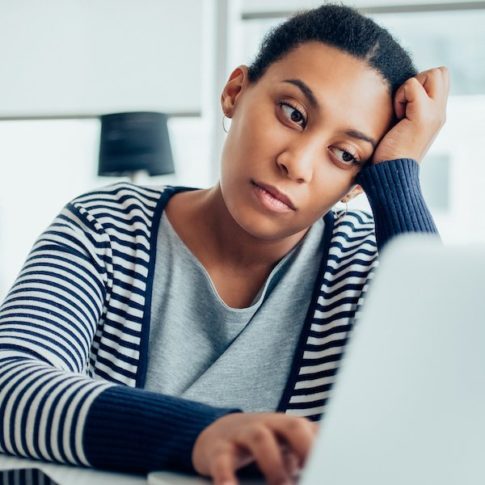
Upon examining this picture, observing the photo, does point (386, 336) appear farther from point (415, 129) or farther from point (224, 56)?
point (224, 56)

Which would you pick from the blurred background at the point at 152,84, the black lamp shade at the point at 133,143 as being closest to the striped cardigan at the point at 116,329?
the black lamp shade at the point at 133,143

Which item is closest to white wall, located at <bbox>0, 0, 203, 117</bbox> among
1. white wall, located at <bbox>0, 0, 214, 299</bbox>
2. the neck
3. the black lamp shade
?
white wall, located at <bbox>0, 0, 214, 299</bbox>

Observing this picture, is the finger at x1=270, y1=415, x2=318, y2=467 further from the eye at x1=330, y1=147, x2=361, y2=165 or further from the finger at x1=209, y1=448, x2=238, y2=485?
the eye at x1=330, y1=147, x2=361, y2=165

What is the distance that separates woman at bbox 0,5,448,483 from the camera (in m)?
1.05

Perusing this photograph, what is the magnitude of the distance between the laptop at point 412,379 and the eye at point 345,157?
731mm

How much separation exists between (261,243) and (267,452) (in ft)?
2.25

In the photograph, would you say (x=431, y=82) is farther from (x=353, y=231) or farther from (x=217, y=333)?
(x=217, y=333)

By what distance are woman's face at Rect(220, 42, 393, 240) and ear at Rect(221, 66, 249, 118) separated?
0.31 ft

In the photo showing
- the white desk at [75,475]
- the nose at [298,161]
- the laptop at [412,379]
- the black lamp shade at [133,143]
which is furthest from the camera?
the black lamp shade at [133,143]

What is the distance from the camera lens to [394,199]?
119 centimetres

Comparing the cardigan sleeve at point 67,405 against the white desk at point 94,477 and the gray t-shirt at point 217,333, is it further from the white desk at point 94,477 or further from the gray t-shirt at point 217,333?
the gray t-shirt at point 217,333

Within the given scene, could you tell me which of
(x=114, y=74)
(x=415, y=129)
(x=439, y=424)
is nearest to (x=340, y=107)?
(x=415, y=129)

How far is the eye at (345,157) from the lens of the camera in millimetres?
1105

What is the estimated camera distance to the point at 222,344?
3.77 feet
